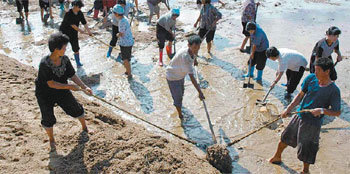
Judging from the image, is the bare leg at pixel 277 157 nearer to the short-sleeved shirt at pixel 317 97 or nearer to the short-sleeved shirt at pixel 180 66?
the short-sleeved shirt at pixel 317 97

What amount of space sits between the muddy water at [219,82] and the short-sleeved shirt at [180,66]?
95 cm

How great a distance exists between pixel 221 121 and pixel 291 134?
168 cm

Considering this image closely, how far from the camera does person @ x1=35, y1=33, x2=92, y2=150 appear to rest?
11.3ft

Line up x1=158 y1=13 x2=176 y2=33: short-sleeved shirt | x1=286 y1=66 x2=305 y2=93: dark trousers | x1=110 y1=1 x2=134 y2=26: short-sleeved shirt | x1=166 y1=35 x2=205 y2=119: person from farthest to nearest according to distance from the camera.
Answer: x1=110 y1=1 x2=134 y2=26: short-sleeved shirt < x1=158 y1=13 x2=176 y2=33: short-sleeved shirt < x1=286 y1=66 x2=305 y2=93: dark trousers < x1=166 y1=35 x2=205 y2=119: person

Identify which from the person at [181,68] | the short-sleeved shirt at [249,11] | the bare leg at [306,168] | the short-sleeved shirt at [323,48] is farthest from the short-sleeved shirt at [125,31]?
the bare leg at [306,168]

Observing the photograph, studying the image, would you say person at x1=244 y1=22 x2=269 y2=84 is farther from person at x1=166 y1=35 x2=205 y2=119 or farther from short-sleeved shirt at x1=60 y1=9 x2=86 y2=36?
short-sleeved shirt at x1=60 y1=9 x2=86 y2=36

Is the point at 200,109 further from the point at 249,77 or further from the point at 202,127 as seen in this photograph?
the point at 249,77

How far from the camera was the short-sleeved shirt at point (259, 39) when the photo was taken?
609 centimetres

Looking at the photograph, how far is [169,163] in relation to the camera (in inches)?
141

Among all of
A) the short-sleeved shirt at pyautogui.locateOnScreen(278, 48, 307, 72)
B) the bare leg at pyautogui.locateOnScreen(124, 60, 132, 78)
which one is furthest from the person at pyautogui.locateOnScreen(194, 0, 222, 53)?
the short-sleeved shirt at pyautogui.locateOnScreen(278, 48, 307, 72)

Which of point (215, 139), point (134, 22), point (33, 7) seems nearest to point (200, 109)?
point (215, 139)

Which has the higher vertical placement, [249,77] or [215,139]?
[249,77]

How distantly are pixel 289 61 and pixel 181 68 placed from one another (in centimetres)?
213

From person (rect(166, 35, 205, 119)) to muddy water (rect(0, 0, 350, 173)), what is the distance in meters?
0.64
